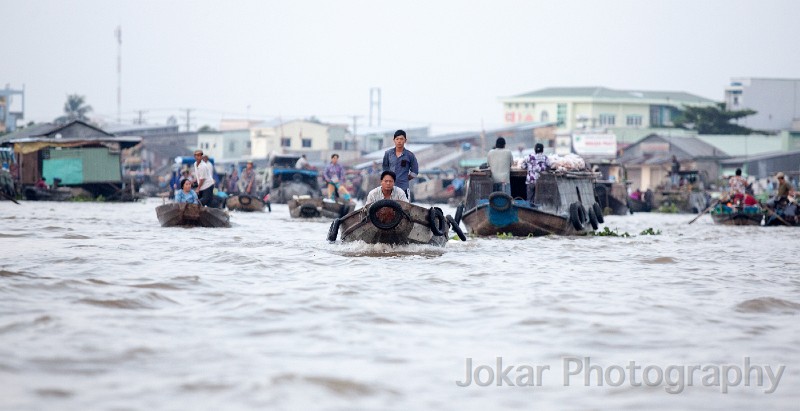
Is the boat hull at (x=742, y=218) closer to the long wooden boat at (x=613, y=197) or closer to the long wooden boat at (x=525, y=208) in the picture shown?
the long wooden boat at (x=525, y=208)

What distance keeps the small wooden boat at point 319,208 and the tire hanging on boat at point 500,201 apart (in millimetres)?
6664

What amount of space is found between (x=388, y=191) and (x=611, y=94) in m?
56.0

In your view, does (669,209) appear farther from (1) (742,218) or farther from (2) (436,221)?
(2) (436,221)

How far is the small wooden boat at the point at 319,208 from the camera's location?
71.2 feet

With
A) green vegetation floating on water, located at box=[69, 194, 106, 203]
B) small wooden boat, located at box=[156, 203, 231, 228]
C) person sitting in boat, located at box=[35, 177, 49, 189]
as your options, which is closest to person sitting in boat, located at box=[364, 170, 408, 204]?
small wooden boat, located at box=[156, 203, 231, 228]

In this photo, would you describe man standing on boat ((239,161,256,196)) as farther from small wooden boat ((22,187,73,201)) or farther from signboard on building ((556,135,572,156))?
signboard on building ((556,135,572,156))

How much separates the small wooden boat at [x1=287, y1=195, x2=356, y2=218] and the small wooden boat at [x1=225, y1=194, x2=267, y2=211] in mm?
4948

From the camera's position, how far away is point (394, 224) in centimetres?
1152

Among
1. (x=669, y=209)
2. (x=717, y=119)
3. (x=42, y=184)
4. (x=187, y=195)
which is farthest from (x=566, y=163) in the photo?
(x=717, y=119)

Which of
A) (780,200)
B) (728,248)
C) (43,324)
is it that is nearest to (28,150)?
(780,200)

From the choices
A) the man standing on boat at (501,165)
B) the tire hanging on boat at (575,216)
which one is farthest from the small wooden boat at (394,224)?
the tire hanging on boat at (575,216)

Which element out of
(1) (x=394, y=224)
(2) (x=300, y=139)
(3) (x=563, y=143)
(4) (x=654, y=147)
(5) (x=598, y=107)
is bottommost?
(1) (x=394, y=224)

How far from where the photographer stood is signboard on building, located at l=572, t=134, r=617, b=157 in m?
48.0

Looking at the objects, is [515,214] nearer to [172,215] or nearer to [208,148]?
[172,215]
